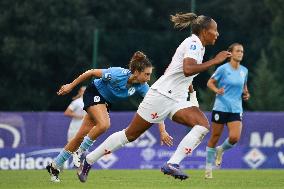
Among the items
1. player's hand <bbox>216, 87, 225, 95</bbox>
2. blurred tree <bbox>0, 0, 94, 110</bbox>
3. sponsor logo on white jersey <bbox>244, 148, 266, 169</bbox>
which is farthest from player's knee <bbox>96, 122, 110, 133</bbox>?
blurred tree <bbox>0, 0, 94, 110</bbox>

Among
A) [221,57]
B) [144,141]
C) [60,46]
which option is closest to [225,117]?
[221,57]

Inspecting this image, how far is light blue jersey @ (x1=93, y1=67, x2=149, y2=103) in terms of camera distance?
49.6 feet

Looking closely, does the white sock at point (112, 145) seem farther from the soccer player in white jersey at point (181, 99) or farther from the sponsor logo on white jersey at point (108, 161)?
the sponsor logo on white jersey at point (108, 161)

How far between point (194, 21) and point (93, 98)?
8.59ft

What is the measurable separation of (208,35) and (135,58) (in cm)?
144

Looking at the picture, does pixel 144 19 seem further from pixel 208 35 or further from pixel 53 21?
pixel 208 35

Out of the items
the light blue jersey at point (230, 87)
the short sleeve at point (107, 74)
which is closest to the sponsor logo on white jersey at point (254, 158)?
the light blue jersey at point (230, 87)

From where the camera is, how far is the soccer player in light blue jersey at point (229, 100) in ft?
56.4

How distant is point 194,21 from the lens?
13656 mm

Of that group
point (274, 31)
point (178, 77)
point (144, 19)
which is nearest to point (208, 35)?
point (178, 77)

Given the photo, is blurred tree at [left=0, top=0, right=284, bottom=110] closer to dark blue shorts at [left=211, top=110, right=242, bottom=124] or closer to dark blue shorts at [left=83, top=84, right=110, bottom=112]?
dark blue shorts at [left=211, top=110, right=242, bottom=124]

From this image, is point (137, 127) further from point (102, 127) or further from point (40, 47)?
point (40, 47)

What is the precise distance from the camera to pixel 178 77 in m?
13.4

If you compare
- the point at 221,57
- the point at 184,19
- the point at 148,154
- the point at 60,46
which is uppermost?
the point at 184,19
